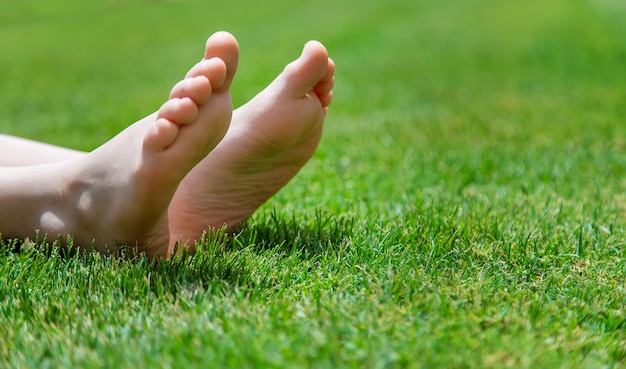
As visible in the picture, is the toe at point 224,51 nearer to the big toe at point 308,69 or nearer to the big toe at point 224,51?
the big toe at point 224,51

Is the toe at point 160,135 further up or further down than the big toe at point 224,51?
further down

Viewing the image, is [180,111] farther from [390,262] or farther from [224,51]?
[390,262]

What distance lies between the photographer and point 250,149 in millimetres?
2104

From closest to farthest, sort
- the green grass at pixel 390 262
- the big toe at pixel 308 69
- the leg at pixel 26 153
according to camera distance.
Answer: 1. the green grass at pixel 390 262
2. the big toe at pixel 308 69
3. the leg at pixel 26 153

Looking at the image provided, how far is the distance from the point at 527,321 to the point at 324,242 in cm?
67

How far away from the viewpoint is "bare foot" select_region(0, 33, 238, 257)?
173 centimetres

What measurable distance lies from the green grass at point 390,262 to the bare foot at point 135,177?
83 millimetres

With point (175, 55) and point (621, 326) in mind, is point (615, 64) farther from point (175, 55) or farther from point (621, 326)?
point (621, 326)

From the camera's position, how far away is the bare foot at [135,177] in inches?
68.3

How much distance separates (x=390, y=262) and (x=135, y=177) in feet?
2.04

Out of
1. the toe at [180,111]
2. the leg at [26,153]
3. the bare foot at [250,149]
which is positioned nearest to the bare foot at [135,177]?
the toe at [180,111]

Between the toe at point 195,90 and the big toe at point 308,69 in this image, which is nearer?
the toe at point 195,90

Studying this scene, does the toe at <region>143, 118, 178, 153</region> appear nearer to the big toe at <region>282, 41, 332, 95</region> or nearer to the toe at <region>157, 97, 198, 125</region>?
the toe at <region>157, 97, 198, 125</region>

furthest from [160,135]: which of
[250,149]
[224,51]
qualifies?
[250,149]
